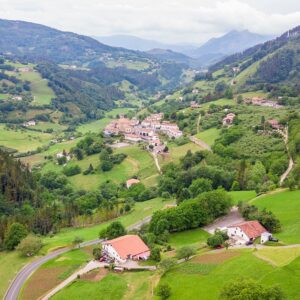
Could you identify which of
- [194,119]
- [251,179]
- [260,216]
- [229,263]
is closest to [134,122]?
[194,119]

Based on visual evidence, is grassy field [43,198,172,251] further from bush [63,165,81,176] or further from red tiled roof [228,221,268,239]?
bush [63,165,81,176]

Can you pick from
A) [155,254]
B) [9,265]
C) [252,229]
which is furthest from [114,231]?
[252,229]

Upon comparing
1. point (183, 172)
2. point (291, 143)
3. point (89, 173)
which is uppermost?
point (291, 143)

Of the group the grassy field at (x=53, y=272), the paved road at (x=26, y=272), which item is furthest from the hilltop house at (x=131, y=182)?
the grassy field at (x=53, y=272)

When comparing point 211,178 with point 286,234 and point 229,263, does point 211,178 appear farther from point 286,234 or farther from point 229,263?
point 229,263

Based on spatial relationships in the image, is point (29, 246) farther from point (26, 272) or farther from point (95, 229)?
point (95, 229)

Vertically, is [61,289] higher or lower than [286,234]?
lower

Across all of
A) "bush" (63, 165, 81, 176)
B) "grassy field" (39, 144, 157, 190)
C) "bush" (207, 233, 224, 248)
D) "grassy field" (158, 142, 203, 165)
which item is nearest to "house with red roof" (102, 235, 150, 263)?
"bush" (207, 233, 224, 248)
